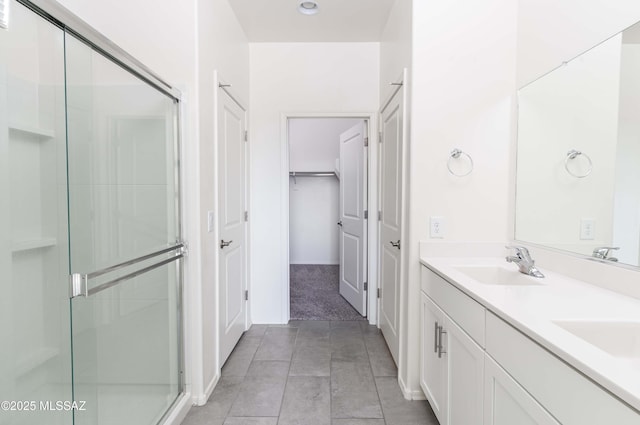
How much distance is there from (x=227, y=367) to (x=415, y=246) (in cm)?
A: 162

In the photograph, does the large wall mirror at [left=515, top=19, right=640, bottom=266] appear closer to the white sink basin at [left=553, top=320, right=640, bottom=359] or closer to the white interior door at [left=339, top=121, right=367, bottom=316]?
the white sink basin at [left=553, top=320, right=640, bottom=359]

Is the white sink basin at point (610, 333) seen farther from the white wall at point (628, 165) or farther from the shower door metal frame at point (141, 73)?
the shower door metal frame at point (141, 73)

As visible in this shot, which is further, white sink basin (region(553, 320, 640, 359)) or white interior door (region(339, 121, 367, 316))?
white interior door (region(339, 121, 367, 316))

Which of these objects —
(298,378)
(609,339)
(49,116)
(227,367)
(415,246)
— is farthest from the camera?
(227,367)

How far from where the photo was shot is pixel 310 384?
2188 millimetres

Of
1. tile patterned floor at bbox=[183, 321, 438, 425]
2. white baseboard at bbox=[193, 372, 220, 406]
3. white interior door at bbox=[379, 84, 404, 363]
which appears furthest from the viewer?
white interior door at bbox=[379, 84, 404, 363]

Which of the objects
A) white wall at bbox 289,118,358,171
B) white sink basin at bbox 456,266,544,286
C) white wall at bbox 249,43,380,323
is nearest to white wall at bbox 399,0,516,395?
white sink basin at bbox 456,266,544,286

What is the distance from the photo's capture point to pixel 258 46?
10.3 ft

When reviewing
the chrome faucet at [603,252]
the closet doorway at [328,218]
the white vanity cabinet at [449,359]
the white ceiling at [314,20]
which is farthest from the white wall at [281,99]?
the chrome faucet at [603,252]

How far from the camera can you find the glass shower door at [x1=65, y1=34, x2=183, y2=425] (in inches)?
47.8

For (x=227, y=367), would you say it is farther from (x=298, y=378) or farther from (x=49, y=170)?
(x=49, y=170)

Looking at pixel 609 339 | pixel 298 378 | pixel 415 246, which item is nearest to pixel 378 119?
pixel 415 246

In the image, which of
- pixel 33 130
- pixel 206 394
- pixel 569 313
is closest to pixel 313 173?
pixel 206 394

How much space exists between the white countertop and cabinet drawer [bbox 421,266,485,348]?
0.14 feet
